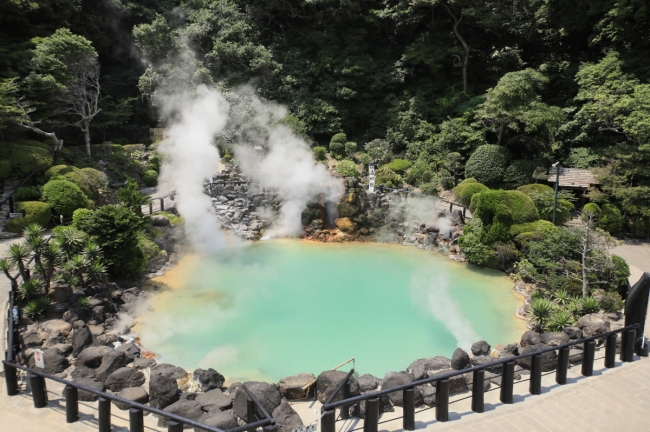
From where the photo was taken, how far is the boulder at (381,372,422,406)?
25.6 ft

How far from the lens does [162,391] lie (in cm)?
788

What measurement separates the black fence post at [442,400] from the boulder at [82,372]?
6446 millimetres

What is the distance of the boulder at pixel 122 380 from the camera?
8.48 m

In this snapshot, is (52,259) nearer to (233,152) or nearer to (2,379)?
(2,379)

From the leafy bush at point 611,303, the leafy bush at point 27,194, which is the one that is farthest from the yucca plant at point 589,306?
the leafy bush at point 27,194

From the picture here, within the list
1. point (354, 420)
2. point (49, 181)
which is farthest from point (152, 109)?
point (354, 420)

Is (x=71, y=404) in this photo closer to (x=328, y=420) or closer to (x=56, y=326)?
(x=328, y=420)

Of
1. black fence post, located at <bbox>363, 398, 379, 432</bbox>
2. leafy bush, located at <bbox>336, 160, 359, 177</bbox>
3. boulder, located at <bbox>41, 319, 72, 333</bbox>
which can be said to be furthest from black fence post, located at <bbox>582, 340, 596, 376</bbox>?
leafy bush, located at <bbox>336, 160, 359, 177</bbox>

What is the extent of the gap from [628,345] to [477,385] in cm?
357

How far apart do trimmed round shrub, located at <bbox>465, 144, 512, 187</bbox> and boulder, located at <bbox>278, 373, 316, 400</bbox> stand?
636 inches

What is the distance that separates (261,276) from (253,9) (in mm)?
21813

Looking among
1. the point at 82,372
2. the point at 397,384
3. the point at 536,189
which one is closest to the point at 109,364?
the point at 82,372

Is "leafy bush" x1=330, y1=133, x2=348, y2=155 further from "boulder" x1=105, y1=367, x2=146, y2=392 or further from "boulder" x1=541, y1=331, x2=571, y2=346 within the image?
"boulder" x1=105, y1=367, x2=146, y2=392

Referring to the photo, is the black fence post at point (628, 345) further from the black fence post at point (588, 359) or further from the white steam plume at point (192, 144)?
the white steam plume at point (192, 144)
